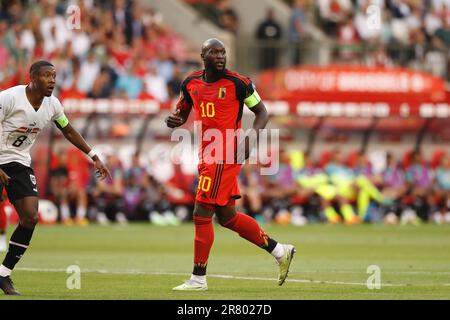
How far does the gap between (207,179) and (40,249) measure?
718 centimetres

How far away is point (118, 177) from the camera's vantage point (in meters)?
27.0

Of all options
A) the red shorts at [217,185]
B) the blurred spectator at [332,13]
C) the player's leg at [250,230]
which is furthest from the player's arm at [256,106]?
the blurred spectator at [332,13]

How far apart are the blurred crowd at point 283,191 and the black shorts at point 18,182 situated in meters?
14.3

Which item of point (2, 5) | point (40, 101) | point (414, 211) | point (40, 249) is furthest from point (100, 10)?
point (40, 101)

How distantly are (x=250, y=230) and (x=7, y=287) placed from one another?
253 cm

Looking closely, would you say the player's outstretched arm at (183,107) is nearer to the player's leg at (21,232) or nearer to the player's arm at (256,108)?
the player's arm at (256,108)

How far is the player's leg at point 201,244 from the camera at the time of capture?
39.6 feet

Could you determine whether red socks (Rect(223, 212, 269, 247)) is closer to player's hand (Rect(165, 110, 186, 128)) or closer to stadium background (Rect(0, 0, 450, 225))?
player's hand (Rect(165, 110, 186, 128))

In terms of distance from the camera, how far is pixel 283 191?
27.5 meters

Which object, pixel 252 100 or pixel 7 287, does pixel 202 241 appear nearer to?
pixel 252 100

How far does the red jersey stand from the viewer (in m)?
12.2

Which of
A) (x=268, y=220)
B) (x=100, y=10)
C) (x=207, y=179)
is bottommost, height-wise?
(x=268, y=220)

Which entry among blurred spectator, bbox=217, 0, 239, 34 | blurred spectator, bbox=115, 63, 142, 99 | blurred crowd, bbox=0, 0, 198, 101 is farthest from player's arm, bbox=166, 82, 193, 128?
blurred spectator, bbox=217, 0, 239, 34
